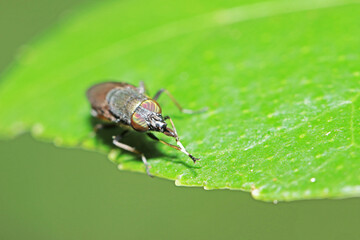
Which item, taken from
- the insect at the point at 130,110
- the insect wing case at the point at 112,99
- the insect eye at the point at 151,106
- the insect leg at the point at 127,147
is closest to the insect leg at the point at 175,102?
the insect at the point at 130,110

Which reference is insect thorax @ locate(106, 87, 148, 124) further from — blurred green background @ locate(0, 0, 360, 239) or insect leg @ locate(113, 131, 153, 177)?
blurred green background @ locate(0, 0, 360, 239)

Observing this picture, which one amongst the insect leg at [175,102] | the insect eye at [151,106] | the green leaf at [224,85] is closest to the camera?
the green leaf at [224,85]

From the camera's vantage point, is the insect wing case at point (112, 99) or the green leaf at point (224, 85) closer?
the green leaf at point (224, 85)

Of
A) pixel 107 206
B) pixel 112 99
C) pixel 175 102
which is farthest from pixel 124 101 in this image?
pixel 107 206

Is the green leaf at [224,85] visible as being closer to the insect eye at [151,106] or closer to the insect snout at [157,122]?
the insect snout at [157,122]

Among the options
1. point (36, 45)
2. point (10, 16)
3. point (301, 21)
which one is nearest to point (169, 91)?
point (301, 21)

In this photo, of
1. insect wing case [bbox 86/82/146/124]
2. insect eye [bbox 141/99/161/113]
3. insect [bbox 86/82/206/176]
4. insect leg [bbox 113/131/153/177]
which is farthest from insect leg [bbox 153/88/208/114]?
insect leg [bbox 113/131/153/177]

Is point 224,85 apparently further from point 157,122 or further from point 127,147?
point 127,147
